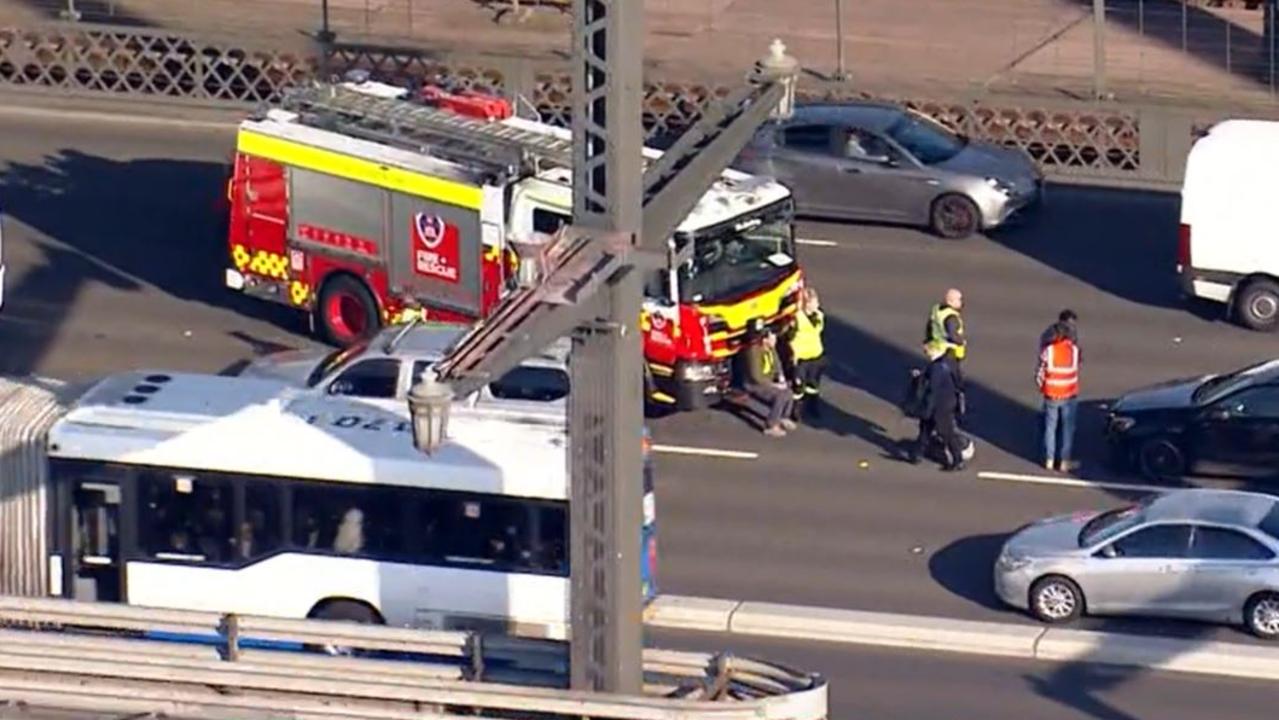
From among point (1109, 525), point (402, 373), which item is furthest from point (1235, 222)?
point (402, 373)

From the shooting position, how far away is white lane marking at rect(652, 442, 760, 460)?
3247 centimetres

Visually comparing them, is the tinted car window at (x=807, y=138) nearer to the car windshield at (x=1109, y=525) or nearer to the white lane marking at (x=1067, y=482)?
the white lane marking at (x=1067, y=482)

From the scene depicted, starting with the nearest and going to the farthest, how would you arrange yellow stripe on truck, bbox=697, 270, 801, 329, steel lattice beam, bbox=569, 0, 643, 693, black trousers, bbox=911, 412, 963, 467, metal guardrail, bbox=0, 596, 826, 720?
steel lattice beam, bbox=569, 0, 643, 693, metal guardrail, bbox=0, 596, 826, 720, black trousers, bbox=911, 412, 963, 467, yellow stripe on truck, bbox=697, 270, 801, 329

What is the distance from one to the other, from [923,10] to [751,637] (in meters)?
22.5

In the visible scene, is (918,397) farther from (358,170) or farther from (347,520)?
(347,520)

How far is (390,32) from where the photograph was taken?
48.1 metres

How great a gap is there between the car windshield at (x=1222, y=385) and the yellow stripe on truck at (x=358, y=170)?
6676 millimetres

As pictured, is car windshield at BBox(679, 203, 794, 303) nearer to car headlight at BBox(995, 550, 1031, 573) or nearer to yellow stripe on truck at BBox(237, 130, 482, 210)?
yellow stripe on truck at BBox(237, 130, 482, 210)

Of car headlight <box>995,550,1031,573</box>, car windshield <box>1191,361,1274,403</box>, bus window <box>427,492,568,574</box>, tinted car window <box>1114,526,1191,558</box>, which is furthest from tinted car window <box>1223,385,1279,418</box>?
bus window <box>427,492,568,574</box>

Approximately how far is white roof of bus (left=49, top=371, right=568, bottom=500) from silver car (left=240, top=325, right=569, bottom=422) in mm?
534

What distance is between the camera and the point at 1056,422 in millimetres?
31656

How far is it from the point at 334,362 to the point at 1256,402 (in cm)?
777

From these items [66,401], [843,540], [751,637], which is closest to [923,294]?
[843,540]

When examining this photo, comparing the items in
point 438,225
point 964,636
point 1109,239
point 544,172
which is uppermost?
point 544,172
